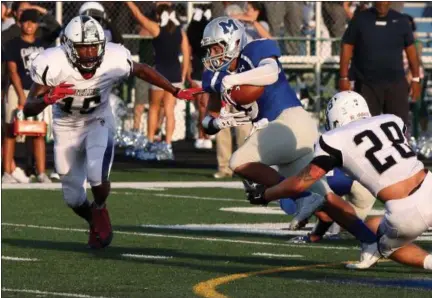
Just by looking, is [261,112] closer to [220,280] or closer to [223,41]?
[223,41]

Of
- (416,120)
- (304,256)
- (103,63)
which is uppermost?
(103,63)

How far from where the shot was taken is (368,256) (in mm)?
8836

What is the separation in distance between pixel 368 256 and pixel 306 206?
0.98 m

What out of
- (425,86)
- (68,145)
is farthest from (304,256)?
(425,86)

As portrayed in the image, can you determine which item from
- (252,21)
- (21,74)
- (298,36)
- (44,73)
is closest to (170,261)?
(44,73)

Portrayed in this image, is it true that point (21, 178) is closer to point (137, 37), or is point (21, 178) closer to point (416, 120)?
point (137, 37)

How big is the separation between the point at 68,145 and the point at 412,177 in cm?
314

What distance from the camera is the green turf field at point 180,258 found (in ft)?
26.6

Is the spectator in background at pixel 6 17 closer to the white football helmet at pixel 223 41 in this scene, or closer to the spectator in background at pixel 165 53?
the spectator in background at pixel 165 53

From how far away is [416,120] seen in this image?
2136cm

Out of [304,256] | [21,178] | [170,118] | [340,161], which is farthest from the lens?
[170,118]

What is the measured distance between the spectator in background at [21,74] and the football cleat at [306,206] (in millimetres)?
6022

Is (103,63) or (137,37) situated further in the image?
(137,37)

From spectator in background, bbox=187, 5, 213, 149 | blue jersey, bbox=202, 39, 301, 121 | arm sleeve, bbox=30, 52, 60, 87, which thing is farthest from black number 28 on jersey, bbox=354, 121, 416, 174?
spectator in background, bbox=187, 5, 213, 149
